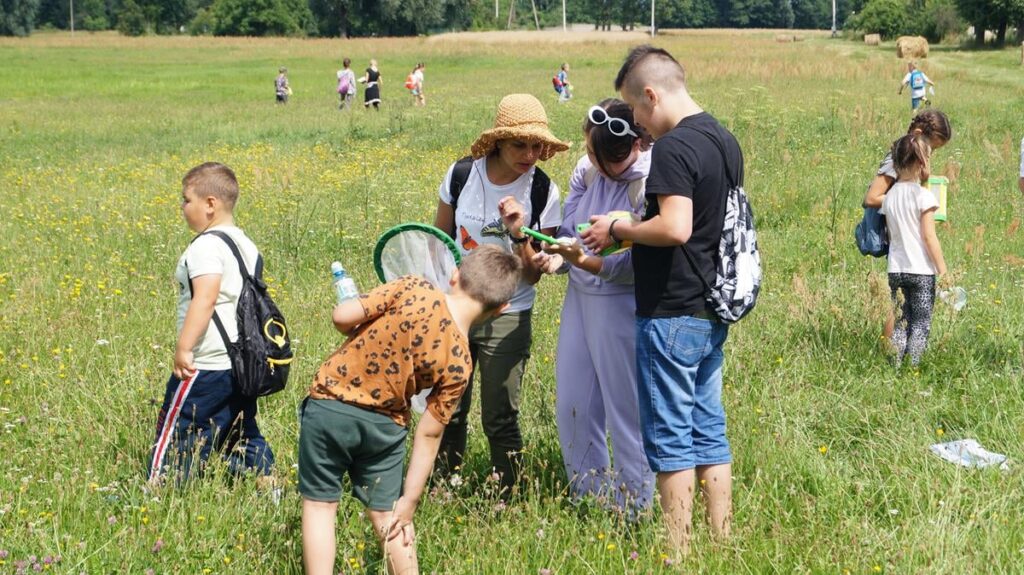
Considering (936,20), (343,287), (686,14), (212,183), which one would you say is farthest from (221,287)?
(686,14)

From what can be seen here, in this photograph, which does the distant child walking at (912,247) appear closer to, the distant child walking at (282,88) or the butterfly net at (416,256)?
the butterfly net at (416,256)

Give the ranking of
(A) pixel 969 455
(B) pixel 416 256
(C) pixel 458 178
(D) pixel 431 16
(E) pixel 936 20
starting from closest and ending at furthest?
(B) pixel 416 256 < (C) pixel 458 178 < (A) pixel 969 455 < (E) pixel 936 20 < (D) pixel 431 16

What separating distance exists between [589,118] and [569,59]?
1956 inches

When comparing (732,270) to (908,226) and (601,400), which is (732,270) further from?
(908,226)

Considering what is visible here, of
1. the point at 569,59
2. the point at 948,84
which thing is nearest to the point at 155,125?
the point at 948,84

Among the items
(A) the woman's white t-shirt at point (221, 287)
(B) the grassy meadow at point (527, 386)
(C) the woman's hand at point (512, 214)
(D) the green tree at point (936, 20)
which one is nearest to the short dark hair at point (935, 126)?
(B) the grassy meadow at point (527, 386)

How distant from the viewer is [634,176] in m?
3.69

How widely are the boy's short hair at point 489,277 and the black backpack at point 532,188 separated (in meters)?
0.77

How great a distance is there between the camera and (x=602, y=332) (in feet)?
12.3

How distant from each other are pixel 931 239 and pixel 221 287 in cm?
A: 399

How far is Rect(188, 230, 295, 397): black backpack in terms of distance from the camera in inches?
158

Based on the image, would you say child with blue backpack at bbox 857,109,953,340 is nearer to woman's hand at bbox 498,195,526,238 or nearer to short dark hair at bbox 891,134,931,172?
short dark hair at bbox 891,134,931,172

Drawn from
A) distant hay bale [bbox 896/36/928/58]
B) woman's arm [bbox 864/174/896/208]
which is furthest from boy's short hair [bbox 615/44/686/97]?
distant hay bale [bbox 896/36/928/58]

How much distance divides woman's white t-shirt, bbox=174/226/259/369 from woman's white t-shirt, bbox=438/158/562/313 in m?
0.90
